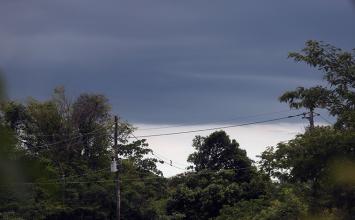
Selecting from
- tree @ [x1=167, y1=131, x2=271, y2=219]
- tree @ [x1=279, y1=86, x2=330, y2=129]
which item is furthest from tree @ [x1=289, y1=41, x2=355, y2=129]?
tree @ [x1=167, y1=131, x2=271, y2=219]

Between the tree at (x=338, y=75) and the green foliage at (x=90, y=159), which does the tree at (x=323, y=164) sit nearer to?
the tree at (x=338, y=75)

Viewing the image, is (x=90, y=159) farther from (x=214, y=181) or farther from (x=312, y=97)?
(x=312, y=97)

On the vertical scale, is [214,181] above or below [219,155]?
below

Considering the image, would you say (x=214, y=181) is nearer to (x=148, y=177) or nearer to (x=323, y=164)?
(x=148, y=177)

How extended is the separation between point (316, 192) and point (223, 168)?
20.6m

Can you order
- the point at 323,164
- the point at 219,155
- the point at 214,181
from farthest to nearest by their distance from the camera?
the point at 219,155 < the point at 214,181 < the point at 323,164

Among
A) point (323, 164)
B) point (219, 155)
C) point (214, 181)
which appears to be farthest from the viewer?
point (219, 155)

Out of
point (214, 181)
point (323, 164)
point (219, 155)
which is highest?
point (219, 155)

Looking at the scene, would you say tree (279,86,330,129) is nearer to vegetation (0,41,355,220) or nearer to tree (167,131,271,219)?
vegetation (0,41,355,220)

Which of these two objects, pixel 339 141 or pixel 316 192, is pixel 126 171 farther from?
pixel 339 141

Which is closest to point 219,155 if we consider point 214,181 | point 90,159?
point 214,181

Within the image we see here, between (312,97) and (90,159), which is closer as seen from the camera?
(312,97)

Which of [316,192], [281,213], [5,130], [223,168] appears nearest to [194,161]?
[223,168]

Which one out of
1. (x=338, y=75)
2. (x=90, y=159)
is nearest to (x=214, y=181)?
(x=90, y=159)
